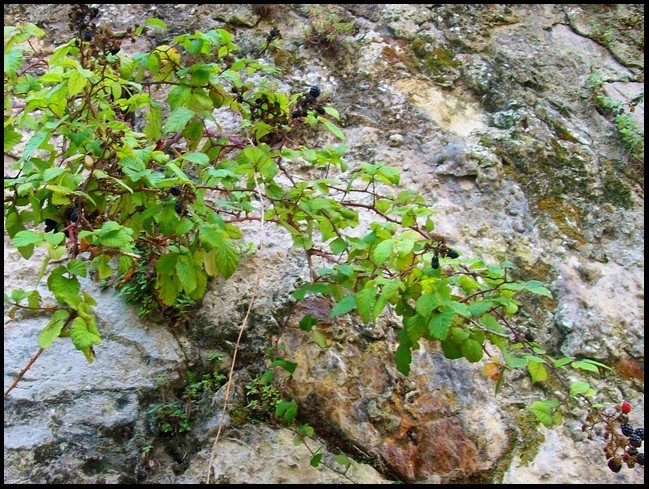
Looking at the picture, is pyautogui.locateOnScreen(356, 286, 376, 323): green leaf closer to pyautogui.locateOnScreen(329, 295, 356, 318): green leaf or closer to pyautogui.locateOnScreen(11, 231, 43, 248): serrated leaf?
pyautogui.locateOnScreen(329, 295, 356, 318): green leaf

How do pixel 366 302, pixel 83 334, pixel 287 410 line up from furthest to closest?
pixel 287 410 < pixel 366 302 < pixel 83 334

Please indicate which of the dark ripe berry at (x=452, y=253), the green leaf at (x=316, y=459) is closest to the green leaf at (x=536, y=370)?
the dark ripe berry at (x=452, y=253)

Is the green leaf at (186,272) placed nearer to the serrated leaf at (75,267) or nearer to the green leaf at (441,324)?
the serrated leaf at (75,267)

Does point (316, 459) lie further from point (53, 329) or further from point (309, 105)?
point (309, 105)

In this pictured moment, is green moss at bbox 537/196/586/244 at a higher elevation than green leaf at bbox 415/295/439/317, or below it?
below

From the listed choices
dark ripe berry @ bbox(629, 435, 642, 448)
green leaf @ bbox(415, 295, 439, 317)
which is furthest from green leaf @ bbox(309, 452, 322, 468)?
dark ripe berry @ bbox(629, 435, 642, 448)

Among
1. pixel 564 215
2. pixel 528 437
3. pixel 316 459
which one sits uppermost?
pixel 564 215

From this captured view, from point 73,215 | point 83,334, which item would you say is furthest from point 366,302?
point 73,215
